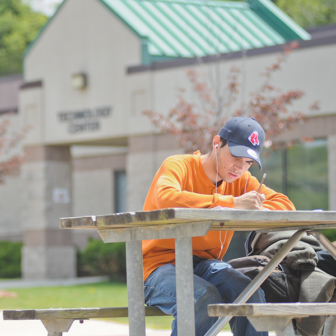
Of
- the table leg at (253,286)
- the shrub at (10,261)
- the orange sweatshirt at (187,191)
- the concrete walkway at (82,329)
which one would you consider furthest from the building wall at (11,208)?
the table leg at (253,286)

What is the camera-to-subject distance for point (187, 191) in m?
3.83

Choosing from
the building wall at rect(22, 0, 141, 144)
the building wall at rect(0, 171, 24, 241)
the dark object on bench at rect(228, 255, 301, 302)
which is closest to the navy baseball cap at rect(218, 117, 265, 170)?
the dark object on bench at rect(228, 255, 301, 302)

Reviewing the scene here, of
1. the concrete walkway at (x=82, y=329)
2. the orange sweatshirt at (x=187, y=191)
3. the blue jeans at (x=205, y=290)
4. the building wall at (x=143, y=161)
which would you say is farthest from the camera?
the building wall at (x=143, y=161)

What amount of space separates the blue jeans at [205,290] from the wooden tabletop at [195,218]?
334 millimetres

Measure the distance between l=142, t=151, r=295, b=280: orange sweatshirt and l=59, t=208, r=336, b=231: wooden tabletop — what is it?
0.27 m

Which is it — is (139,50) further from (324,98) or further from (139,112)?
(324,98)

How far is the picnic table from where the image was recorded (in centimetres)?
323

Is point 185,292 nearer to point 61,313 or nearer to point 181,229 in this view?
point 181,229

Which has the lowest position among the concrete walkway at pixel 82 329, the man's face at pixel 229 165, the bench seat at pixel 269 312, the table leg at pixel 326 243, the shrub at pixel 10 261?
the shrub at pixel 10 261

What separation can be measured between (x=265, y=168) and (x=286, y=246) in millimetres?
10027

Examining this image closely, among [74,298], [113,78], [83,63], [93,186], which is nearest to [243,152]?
[74,298]

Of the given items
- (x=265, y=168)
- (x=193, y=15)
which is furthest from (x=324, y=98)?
(x=193, y=15)

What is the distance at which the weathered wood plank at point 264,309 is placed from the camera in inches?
120

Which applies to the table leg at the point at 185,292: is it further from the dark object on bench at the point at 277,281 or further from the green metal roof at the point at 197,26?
the green metal roof at the point at 197,26
